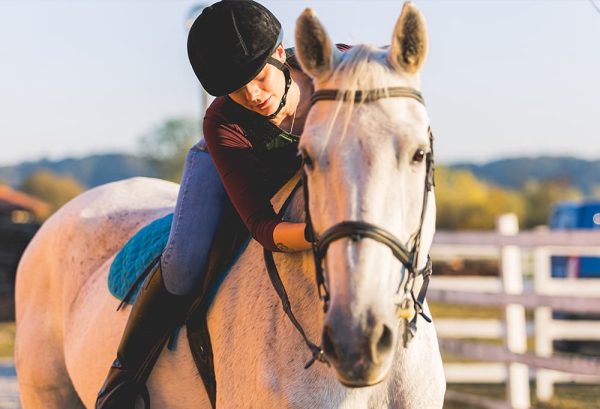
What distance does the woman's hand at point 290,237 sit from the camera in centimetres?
279

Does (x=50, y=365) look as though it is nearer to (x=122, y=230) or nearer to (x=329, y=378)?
(x=122, y=230)

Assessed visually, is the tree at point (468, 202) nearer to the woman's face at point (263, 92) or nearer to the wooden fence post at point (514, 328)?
the wooden fence post at point (514, 328)

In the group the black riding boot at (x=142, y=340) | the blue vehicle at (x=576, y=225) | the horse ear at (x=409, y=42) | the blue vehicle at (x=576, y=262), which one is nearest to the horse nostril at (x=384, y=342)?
the horse ear at (x=409, y=42)

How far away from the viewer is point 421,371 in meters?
2.94

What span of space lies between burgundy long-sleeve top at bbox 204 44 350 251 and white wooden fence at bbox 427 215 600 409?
4.98 m

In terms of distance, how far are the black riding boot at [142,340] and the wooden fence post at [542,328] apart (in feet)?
22.7

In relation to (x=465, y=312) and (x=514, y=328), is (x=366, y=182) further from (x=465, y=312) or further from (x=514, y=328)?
(x=465, y=312)

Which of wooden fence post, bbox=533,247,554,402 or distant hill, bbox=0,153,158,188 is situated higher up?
wooden fence post, bbox=533,247,554,402

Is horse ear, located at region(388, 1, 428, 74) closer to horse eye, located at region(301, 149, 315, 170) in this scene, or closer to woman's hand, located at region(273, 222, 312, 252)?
horse eye, located at region(301, 149, 315, 170)

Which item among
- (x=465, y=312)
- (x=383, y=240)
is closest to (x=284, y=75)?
(x=383, y=240)

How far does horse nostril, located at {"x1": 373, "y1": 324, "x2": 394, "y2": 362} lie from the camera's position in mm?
2275

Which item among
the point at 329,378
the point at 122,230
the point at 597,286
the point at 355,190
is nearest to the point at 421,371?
the point at 329,378

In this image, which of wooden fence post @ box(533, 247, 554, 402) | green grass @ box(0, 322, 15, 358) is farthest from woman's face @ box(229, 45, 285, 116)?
green grass @ box(0, 322, 15, 358)

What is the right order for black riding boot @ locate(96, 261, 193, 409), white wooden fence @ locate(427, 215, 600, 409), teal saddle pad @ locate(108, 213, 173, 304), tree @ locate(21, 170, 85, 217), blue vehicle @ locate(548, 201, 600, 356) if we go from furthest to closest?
tree @ locate(21, 170, 85, 217)
blue vehicle @ locate(548, 201, 600, 356)
white wooden fence @ locate(427, 215, 600, 409)
teal saddle pad @ locate(108, 213, 173, 304)
black riding boot @ locate(96, 261, 193, 409)
